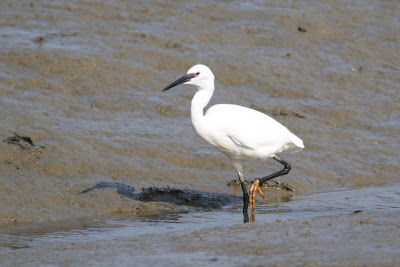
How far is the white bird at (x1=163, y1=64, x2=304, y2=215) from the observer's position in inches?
282

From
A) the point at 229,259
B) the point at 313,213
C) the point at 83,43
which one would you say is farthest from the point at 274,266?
the point at 83,43

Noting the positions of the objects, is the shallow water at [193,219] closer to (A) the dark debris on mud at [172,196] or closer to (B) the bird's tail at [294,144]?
(A) the dark debris on mud at [172,196]

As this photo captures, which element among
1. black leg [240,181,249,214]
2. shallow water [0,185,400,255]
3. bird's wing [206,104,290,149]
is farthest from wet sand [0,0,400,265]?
bird's wing [206,104,290,149]

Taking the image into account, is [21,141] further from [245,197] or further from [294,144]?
Result: [294,144]

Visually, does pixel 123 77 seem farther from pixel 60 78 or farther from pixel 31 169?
pixel 31 169

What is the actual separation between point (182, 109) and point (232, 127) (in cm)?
284

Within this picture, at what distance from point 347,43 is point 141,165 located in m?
5.96

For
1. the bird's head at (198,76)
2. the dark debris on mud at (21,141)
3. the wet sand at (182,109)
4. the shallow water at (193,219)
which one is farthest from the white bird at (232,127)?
the dark debris on mud at (21,141)

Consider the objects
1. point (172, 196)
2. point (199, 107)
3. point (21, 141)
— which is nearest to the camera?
point (199, 107)

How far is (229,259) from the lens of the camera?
5312 mm

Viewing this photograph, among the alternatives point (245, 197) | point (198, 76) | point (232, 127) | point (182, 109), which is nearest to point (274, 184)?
point (245, 197)

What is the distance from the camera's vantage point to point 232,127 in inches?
283

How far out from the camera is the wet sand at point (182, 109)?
253 inches

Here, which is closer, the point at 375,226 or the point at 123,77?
the point at 375,226
